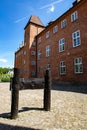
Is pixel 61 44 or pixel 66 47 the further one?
pixel 61 44

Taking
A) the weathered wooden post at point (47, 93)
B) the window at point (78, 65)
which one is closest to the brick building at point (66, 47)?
the window at point (78, 65)

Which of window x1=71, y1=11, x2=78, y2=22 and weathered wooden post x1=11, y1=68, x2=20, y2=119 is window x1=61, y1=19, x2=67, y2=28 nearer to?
window x1=71, y1=11, x2=78, y2=22

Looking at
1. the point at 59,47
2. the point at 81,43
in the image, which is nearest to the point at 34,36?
the point at 59,47

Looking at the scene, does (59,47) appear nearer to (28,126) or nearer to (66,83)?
(66,83)

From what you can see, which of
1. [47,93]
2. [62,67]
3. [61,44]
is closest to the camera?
[47,93]

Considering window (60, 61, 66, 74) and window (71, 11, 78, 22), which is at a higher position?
window (71, 11, 78, 22)

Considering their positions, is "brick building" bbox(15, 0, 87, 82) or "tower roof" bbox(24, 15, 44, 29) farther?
"tower roof" bbox(24, 15, 44, 29)

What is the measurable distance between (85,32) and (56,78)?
8880 millimetres

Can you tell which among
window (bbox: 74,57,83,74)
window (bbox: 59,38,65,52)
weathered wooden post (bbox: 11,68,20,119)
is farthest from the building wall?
weathered wooden post (bbox: 11,68,20,119)

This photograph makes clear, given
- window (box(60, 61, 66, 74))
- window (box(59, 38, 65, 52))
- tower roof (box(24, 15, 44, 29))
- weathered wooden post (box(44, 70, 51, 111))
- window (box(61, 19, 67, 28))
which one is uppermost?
tower roof (box(24, 15, 44, 29))

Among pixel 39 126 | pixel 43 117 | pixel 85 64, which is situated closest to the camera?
pixel 39 126

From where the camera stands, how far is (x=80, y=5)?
18.4 metres

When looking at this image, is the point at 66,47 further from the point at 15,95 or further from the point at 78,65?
the point at 15,95

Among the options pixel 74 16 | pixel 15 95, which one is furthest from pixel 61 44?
pixel 15 95
